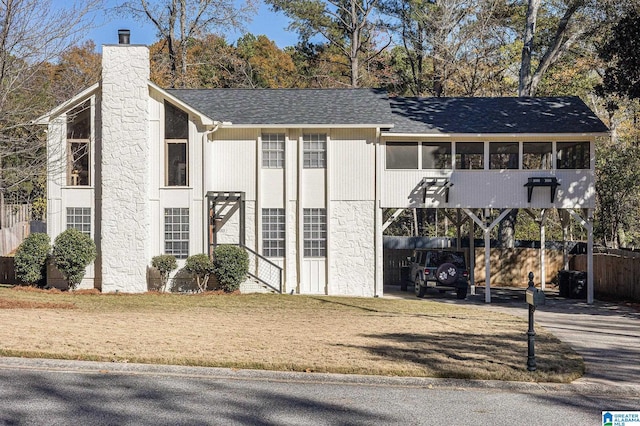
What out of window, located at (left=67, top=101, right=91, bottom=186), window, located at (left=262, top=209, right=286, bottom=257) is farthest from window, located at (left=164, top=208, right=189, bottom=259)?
window, located at (left=67, top=101, right=91, bottom=186)

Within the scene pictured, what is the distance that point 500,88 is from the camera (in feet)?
159

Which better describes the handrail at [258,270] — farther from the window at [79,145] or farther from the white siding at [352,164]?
the window at [79,145]

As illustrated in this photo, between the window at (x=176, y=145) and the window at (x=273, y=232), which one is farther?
the window at (x=273, y=232)

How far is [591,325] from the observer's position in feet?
68.4

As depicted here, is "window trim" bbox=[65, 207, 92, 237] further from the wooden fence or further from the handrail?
the wooden fence

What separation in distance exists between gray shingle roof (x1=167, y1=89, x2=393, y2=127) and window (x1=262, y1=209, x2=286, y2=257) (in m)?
3.18

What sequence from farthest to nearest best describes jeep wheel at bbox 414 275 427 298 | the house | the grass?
1. jeep wheel at bbox 414 275 427 298
2. the house
3. the grass

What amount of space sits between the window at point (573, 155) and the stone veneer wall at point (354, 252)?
706 cm

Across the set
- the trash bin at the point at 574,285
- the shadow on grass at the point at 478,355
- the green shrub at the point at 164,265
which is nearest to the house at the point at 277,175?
the green shrub at the point at 164,265

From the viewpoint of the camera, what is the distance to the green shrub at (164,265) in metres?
26.9

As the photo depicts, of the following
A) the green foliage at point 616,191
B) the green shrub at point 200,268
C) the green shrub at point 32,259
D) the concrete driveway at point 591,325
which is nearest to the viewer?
the concrete driveway at point 591,325

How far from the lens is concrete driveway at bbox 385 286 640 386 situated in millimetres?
13477

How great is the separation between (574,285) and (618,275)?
62.1 inches

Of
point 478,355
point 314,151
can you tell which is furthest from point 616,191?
point 478,355
